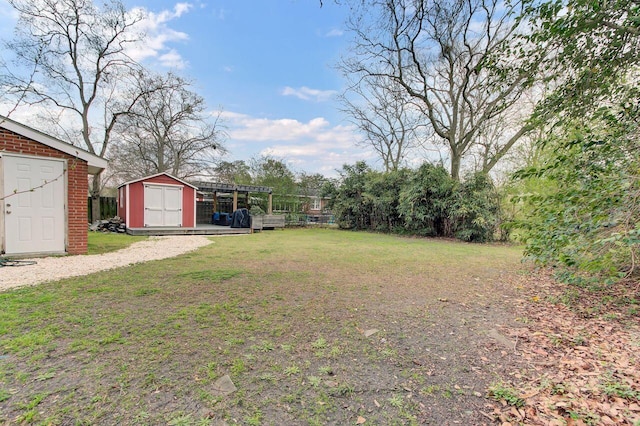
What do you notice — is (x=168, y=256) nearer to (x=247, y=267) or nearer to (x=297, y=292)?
(x=247, y=267)

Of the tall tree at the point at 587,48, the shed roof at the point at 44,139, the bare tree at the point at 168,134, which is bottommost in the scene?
the shed roof at the point at 44,139

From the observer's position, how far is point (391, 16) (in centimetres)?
1078

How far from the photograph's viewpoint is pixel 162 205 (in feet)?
39.4

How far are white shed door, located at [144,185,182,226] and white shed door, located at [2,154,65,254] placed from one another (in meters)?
5.81

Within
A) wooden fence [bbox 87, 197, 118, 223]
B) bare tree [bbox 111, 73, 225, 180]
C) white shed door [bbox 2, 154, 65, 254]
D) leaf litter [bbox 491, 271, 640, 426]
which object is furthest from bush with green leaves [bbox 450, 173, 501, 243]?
wooden fence [bbox 87, 197, 118, 223]

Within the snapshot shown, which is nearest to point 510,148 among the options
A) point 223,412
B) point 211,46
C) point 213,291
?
point 211,46

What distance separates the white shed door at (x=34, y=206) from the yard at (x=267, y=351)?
2.75 metres

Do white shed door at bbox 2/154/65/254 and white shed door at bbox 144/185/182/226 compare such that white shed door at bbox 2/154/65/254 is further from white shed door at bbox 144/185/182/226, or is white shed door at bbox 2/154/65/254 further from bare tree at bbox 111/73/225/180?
bare tree at bbox 111/73/225/180

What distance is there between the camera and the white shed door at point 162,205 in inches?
461

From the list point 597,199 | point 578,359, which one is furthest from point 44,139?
point 597,199

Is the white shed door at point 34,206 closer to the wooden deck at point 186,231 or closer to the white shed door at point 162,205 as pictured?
the wooden deck at point 186,231

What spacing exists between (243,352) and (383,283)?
2.89 meters

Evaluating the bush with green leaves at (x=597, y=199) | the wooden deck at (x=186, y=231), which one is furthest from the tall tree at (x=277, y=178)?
the bush with green leaves at (x=597, y=199)

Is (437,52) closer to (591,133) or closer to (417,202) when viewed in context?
(417,202)
